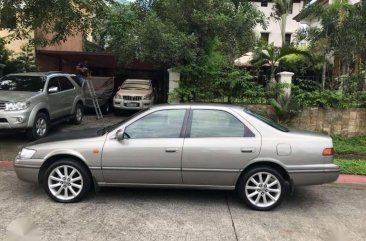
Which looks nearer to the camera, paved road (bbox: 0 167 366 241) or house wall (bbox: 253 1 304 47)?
paved road (bbox: 0 167 366 241)

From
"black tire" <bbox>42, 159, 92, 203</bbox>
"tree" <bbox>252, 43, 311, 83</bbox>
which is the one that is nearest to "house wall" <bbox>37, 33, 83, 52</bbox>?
"tree" <bbox>252, 43, 311, 83</bbox>

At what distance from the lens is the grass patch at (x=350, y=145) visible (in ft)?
Result: 32.3

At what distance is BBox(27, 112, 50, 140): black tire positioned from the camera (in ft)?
33.8

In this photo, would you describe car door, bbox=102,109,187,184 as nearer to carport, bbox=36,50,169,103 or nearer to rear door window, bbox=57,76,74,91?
rear door window, bbox=57,76,74,91

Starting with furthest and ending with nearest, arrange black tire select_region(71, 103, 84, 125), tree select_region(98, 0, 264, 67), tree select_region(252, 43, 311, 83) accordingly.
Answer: tree select_region(252, 43, 311, 83) < black tire select_region(71, 103, 84, 125) < tree select_region(98, 0, 264, 67)

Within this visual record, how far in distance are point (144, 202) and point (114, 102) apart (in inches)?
434

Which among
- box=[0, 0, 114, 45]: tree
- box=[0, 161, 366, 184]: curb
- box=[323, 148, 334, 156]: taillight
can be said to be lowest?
box=[0, 161, 366, 184]: curb

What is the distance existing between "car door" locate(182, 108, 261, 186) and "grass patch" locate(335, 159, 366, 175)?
126 inches

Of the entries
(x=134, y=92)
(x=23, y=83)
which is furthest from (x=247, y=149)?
(x=134, y=92)

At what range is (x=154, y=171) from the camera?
19.3 ft

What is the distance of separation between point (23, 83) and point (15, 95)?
102 cm

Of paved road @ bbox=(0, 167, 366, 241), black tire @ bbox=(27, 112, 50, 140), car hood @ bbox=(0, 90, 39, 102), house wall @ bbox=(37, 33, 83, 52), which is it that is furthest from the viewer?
house wall @ bbox=(37, 33, 83, 52)

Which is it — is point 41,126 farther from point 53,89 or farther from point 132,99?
point 132,99

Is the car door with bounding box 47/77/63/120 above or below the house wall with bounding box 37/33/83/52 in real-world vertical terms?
below
